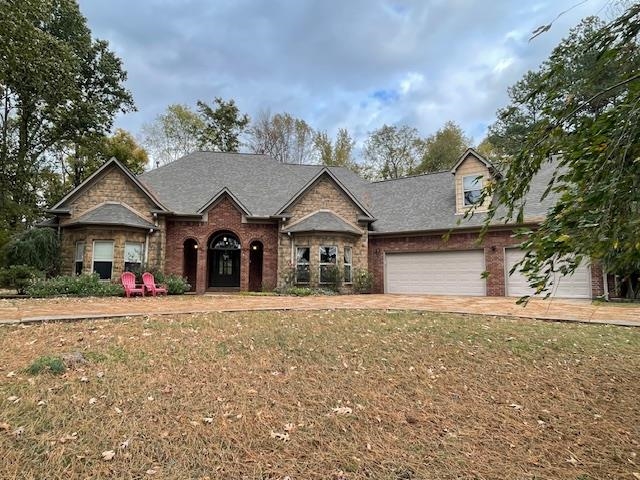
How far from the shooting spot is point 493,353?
615 centimetres

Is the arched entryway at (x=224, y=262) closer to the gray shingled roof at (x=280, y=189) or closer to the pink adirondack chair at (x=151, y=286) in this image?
the gray shingled roof at (x=280, y=189)

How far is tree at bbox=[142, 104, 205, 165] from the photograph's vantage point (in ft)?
124

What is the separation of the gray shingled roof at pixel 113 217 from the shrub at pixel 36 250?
1218 mm

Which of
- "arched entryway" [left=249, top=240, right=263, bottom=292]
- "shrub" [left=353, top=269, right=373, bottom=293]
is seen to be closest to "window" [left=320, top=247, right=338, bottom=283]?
"shrub" [left=353, top=269, right=373, bottom=293]

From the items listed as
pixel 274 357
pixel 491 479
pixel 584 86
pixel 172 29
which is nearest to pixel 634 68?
pixel 584 86

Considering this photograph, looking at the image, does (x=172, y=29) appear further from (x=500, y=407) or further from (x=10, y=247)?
(x=500, y=407)

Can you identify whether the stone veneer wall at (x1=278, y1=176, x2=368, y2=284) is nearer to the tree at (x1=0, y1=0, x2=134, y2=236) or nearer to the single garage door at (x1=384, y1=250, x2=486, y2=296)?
the single garage door at (x1=384, y1=250, x2=486, y2=296)

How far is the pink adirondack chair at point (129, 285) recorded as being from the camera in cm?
1393

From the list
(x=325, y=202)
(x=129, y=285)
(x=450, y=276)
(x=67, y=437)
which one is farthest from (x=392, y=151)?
(x=67, y=437)

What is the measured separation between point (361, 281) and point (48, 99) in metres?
19.4

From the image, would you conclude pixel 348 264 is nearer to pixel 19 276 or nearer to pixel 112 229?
pixel 112 229

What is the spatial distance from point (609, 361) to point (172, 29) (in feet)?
54.4

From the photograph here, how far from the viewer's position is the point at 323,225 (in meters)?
16.7

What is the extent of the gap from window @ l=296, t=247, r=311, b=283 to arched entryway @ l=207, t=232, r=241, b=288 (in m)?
3.91
